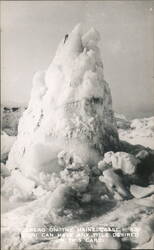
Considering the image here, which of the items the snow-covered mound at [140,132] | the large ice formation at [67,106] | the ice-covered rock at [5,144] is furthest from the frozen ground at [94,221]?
the snow-covered mound at [140,132]

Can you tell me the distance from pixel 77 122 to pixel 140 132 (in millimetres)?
623

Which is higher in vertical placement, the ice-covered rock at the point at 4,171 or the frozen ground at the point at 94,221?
the ice-covered rock at the point at 4,171

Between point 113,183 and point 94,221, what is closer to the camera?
point 94,221

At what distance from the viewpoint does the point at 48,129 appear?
3.53 metres

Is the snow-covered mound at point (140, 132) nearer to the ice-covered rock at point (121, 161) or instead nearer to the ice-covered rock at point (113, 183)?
the ice-covered rock at point (121, 161)

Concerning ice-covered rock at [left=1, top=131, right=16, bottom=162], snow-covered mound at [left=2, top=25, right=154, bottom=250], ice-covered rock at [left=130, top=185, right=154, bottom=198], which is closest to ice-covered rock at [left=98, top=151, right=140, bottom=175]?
snow-covered mound at [left=2, top=25, right=154, bottom=250]

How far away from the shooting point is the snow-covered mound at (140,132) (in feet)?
12.0

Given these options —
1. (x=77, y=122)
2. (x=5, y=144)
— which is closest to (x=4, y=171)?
(x=5, y=144)

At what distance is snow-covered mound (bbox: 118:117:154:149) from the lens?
367 centimetres

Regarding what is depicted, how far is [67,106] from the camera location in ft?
11.6

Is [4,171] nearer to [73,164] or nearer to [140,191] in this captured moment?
[73,164]

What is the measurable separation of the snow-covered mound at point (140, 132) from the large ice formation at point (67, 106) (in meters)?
0.20

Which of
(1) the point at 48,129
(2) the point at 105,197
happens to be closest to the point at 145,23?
(1) the point at 48,129

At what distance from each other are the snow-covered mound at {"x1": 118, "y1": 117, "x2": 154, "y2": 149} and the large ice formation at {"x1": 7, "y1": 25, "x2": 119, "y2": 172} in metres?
0.20
